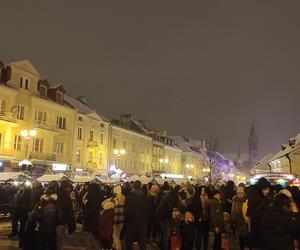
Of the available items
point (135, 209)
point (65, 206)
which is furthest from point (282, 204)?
point (65, 206)

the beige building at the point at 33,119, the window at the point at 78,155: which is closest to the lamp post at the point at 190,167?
the window at the point at 78,155

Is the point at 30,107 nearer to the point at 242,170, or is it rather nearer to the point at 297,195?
the point at 297,195

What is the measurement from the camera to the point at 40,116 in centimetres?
4478

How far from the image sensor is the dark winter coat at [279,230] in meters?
6.19

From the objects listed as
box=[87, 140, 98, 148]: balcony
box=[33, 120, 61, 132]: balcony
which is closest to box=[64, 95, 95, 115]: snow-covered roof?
box=[87, 140, 98, 148]: balcony

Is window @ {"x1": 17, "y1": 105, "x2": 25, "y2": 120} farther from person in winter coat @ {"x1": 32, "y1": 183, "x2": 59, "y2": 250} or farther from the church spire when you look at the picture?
the church spire

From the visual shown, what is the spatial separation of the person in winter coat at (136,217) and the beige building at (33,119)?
27.6 m

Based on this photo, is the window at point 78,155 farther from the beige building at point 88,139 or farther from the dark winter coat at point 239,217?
the dark winter coat at point 239,217

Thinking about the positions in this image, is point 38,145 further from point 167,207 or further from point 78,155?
point 167,207

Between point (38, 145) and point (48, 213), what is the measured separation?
36759 mm

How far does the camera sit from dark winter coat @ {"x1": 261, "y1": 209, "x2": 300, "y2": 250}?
20.3 ft

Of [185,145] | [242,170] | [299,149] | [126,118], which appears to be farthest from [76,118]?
[242,170]

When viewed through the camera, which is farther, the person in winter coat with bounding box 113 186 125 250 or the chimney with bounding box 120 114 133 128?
the chimney with bounding box 120 114 133 128

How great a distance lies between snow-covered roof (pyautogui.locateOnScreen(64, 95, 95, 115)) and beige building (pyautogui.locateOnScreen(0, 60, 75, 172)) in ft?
9.69
